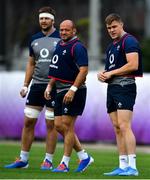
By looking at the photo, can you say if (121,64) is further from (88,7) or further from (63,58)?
(88,7)

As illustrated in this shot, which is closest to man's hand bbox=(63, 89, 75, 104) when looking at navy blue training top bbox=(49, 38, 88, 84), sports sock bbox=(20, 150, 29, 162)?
navy blue training top bbox=(49, 38, 88, 84)

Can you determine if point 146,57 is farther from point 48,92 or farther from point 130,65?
point 130,65

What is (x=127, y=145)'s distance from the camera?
1334 cm

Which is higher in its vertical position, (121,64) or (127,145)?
(121,64)

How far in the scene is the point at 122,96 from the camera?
13.4 m

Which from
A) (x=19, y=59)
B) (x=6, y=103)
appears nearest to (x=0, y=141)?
(x=6, y=103)

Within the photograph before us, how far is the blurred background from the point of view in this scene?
68.7 feet

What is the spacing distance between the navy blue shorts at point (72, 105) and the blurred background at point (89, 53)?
22.0 feet

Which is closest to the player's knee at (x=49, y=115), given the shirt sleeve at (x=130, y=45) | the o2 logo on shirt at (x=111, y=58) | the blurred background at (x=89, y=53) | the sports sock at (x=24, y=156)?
the sports sock at (x=24, y=156)

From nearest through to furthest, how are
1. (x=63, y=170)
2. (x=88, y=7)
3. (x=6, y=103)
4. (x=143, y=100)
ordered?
(x=63, y=170), (x=143, y=100), (x=6, y=103), (x=88, y=7)

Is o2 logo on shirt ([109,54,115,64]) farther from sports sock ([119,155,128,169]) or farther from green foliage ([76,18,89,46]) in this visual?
green foliage ([76,18,89,46])

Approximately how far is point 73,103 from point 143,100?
681 cm

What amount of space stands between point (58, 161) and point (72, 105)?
249 cm

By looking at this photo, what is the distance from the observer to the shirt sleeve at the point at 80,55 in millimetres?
13641
